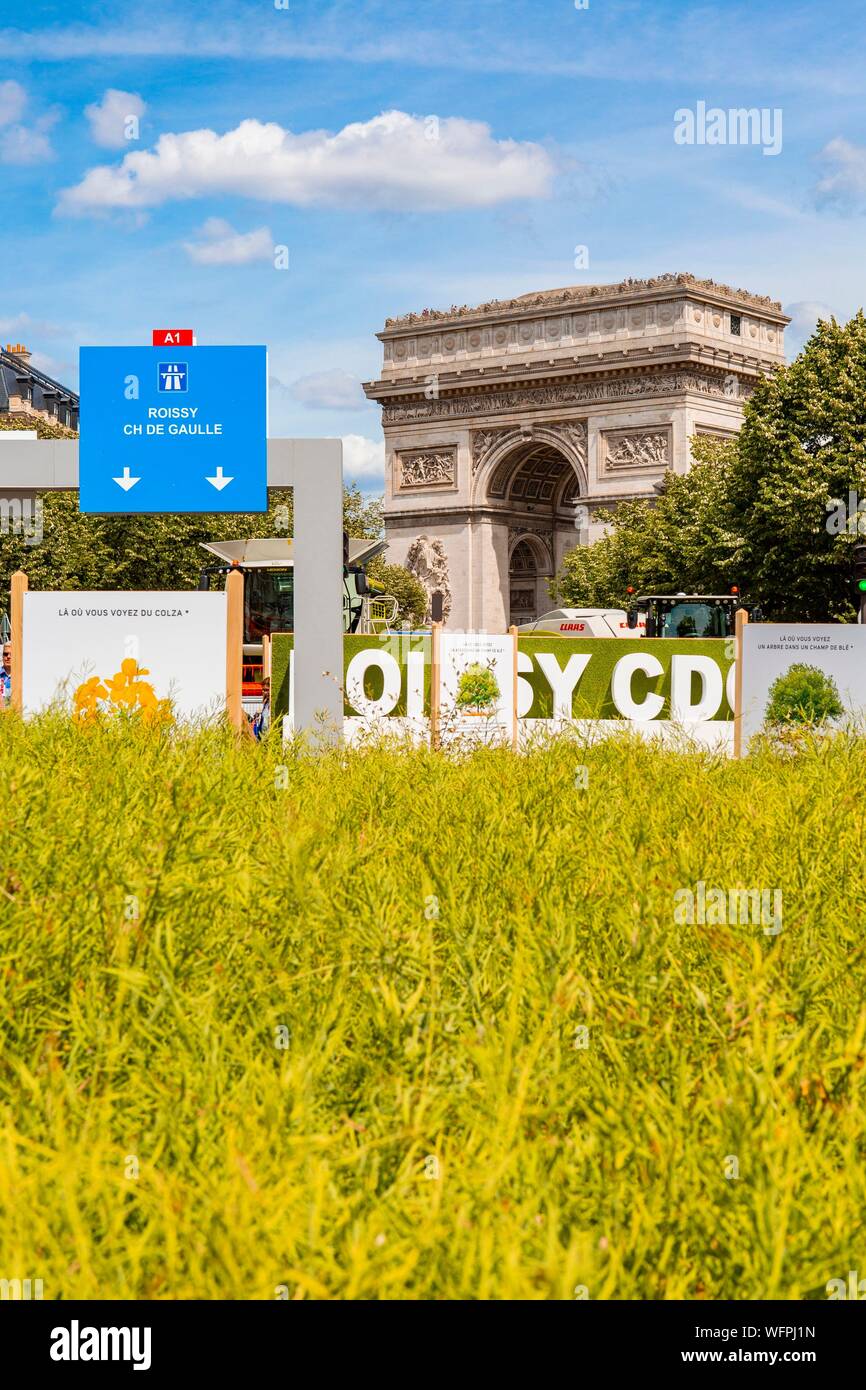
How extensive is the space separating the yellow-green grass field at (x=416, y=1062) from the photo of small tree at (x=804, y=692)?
32.3ft

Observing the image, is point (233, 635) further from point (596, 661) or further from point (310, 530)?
point (596, 661)

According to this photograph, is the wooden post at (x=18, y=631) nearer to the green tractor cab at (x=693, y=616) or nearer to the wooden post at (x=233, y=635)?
the wooden post at (x=233, y=635)

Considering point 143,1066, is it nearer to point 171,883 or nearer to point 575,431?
point 171,883

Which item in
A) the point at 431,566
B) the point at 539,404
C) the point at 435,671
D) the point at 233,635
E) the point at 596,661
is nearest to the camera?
the point at 233,635

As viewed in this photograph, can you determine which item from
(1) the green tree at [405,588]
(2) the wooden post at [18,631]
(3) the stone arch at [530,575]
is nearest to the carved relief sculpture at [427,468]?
(1) the green tree at [405,588]

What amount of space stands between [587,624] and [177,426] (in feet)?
82.4

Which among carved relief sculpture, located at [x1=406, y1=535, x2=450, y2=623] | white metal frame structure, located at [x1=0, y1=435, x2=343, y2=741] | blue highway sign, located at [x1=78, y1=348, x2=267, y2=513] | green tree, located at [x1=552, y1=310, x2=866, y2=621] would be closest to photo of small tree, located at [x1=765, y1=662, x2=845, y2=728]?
white metal frame structure, located at [x1=0, y1=435, x2=343, y2=741]

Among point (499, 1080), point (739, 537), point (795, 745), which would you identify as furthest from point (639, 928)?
point (739, 537)

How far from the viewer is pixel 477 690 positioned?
15.9m

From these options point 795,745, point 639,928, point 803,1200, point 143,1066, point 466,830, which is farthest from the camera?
point 795,745

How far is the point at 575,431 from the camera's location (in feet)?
242

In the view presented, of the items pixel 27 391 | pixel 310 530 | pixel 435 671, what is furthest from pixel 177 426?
pixel 27 391

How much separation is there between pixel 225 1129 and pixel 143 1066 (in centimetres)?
40

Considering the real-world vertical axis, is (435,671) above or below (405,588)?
below
